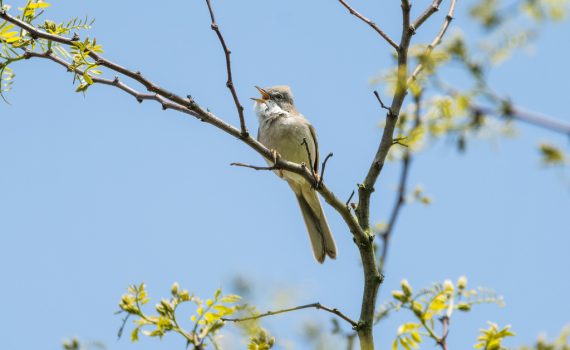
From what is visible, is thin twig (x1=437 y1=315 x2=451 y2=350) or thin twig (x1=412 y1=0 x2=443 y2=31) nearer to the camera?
thin twig (x1=437 y1=315 x2=451 y2=350)

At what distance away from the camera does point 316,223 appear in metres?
7.91

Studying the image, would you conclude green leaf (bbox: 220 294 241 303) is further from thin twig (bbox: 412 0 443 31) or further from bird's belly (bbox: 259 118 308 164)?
bird's belly (bbox: 259 118 308 164)

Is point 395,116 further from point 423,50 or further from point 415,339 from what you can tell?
point 423,50

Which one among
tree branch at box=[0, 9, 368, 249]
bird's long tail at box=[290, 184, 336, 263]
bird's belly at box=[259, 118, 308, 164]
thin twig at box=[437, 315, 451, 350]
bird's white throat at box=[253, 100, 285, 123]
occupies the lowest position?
thin twig at box=[437, 315, 451, 350]

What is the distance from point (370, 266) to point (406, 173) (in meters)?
1.02

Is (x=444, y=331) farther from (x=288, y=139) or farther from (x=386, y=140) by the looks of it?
(x=288, y=139)

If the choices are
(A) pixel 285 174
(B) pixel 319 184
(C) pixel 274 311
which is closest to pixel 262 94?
(A) pixel 285 174

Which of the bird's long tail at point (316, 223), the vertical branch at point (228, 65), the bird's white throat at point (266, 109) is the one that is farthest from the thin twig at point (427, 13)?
the bird's white throat at point (266, 109)

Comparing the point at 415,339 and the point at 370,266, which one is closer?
the point at 415,339

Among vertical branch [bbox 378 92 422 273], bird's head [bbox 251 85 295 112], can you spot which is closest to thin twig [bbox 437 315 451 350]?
vertical branch [bbox 378 92 422 273]

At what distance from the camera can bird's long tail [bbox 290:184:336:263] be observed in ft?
23.6

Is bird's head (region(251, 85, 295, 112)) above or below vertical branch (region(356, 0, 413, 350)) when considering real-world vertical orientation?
above

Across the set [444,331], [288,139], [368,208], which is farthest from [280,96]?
[444,331]

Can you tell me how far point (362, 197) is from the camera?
13.3 ft
